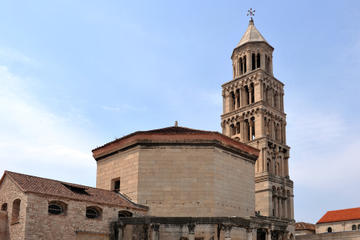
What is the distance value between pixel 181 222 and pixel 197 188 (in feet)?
14.3

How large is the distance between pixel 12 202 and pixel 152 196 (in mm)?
10466

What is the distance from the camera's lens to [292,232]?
6688 centimetres

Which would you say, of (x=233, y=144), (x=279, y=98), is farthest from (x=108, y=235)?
(x=279, y=98)

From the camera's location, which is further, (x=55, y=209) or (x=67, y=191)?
(x=67, y=191)

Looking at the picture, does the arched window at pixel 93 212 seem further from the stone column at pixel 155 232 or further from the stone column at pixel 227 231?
the stone column at pixel 227 231

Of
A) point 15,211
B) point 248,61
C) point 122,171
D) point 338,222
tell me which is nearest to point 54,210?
point 15,211

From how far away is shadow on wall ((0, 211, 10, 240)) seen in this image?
29.3 metres

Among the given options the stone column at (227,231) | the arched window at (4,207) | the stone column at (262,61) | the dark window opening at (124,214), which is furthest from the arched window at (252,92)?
the arched window at (4,207)

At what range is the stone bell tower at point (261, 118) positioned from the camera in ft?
217

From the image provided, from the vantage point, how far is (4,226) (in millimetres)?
29625

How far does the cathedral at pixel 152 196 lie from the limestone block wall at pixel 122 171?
0.08 metres

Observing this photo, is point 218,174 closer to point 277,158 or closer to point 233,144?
point 233,144

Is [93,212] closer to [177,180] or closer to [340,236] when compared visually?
[177,180]

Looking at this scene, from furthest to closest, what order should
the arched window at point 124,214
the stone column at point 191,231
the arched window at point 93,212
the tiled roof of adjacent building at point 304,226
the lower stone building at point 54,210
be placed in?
1. the tiled roof of adjacent building at point 304,226
2. the arched window at point 124,214
3. the arched window at point 93,212
4. the stone column at point 191,231
5. the lower stone building at point 54,210
